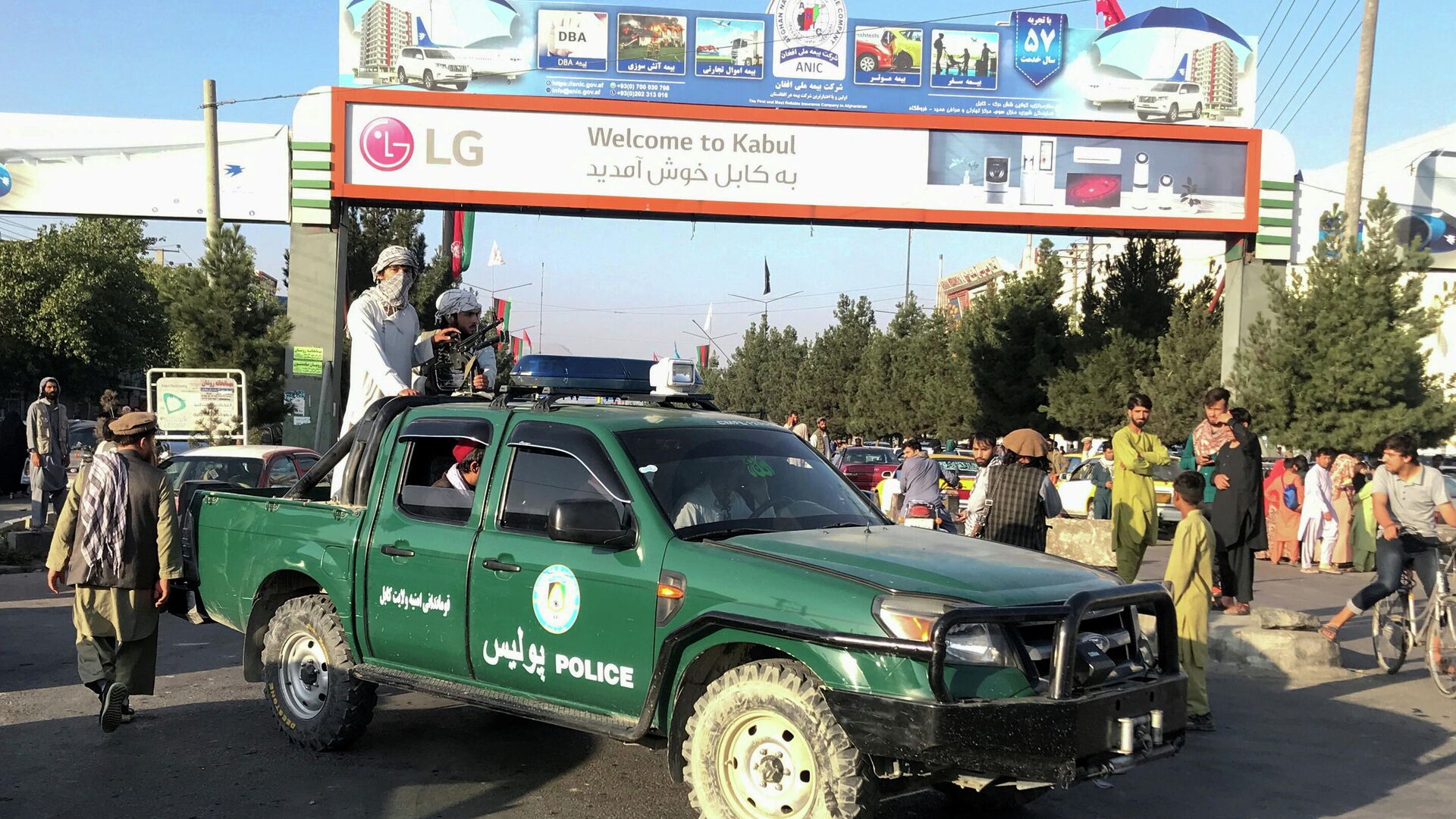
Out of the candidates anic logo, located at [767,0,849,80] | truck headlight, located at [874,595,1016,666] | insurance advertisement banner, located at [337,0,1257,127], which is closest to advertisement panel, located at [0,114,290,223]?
insurance advertisement banner, located at [337,0,1257,127]

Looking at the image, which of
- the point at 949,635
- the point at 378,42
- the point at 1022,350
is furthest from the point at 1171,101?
the point at 949,635

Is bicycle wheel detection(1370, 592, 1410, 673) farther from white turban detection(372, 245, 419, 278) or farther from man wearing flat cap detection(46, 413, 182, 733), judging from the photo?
man wearing flat cap detection(46, 413, 182, 733)

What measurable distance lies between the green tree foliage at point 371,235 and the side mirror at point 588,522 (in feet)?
92.6

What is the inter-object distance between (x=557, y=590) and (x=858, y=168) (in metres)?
21.2

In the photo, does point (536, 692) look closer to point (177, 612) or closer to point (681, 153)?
point (177, 612)

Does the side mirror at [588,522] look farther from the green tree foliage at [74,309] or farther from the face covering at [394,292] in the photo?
the green tree foliage at [74,309]

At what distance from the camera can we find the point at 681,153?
2530cm

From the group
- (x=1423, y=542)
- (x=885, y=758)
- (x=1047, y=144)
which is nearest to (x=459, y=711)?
(x=885, y=758)

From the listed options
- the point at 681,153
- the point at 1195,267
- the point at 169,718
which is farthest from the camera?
the point at 1195,267

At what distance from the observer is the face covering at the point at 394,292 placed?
741 cm

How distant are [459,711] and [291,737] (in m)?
1.28

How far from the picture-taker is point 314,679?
6.57 metres

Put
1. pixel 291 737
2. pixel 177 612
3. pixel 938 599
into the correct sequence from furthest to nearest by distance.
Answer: pixel 177 612 → pixel 291 737 → pixel 938 599

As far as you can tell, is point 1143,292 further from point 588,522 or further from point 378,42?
point 588,522
